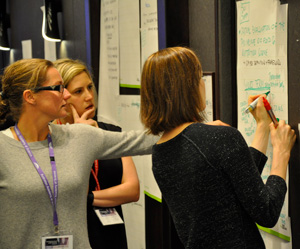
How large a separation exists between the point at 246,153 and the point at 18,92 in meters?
1.06

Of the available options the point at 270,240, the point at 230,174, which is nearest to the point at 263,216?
the point at 230,174

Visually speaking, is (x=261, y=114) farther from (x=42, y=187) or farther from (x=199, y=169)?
(x=42, y=187)

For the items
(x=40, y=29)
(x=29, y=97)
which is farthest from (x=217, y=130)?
(x=40, y=29)

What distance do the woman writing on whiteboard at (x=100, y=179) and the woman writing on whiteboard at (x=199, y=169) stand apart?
80cm

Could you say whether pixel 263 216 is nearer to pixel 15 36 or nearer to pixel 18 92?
pixel 18 92

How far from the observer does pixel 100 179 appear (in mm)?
2609

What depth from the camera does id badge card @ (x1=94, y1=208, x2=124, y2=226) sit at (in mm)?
2453

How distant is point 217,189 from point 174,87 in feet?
1.19

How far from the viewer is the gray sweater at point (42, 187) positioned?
204 cm

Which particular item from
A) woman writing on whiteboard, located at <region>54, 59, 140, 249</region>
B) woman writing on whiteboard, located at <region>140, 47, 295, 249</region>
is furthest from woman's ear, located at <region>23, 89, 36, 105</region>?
woman writing on whiteboard, located at <region>140, 47, 295, 249</region>

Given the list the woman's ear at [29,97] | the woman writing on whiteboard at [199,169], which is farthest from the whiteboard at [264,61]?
the woman's ear at [29,97]

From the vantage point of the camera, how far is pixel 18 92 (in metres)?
2.17

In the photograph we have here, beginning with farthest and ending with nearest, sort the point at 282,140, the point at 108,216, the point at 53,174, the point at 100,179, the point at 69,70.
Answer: the point at 69,70
the point at 100,179
the point at 108,216
the point at 53,174
the point at 282,140

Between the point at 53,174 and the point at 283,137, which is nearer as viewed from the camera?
the point at 283,137
